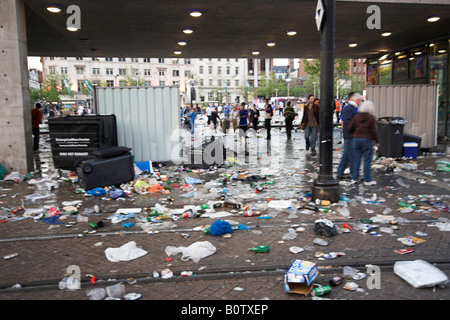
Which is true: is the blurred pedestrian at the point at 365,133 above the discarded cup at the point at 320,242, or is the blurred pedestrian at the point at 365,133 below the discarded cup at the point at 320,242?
above

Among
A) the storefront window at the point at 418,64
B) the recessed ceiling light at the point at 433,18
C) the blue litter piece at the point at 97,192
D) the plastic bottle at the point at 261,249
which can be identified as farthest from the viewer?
the storefront window at the point at 418,64

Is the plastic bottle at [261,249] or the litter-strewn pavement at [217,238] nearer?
the litter-strewn pavement at [217,238]

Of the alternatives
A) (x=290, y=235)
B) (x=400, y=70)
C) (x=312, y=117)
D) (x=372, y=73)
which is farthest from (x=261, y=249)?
(x=372, y=73)

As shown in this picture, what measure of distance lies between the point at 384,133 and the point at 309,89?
339 ft

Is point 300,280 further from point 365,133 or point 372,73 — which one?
point 372,73

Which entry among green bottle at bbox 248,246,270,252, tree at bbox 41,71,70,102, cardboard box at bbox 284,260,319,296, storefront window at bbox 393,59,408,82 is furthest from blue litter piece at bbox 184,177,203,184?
tree at bbox 41,71,70,102

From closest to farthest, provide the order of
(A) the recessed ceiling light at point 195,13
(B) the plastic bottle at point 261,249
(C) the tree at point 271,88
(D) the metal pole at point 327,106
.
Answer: (B) the plastic bottle at point 261,249 < (D) the metal pole at point 327,106 < (A) the recessed ceiling light at point 195,13 < (C) the tree at point 271,88

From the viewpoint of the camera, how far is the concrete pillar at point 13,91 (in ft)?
32.9

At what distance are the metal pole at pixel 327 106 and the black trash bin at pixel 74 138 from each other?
6.23m

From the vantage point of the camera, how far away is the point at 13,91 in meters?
10.2

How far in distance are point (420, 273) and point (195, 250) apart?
8.48 ft

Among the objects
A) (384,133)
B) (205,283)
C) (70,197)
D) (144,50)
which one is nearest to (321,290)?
(205,283)

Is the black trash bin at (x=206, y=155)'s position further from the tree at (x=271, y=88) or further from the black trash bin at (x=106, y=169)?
the tree at (x=271, y=88)

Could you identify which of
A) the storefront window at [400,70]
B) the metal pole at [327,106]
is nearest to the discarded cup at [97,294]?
the metal pole at [327,106]
